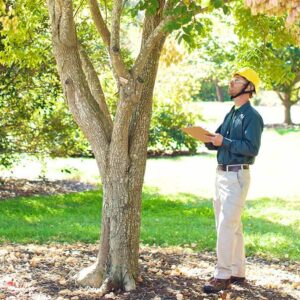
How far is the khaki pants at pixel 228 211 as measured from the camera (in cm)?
581

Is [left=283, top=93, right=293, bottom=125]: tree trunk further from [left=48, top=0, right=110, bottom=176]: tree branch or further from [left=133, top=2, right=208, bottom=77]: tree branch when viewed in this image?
[left=133, top=2, right=208, bottom=77]: tree branch

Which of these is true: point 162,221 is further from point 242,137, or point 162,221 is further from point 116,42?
point 116,42

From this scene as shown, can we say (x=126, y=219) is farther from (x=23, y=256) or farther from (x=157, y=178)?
(x=157, y=178)

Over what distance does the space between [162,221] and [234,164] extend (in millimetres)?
4712

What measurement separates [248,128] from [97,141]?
1364 mm

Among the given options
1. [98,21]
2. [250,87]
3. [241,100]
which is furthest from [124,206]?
[98,21]

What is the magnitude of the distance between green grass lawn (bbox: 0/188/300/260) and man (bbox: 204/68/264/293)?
2.24 meters

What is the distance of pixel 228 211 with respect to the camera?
5.81 m

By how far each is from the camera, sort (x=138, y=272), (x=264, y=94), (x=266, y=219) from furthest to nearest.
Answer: (x=264, y=94)
(x=266, y=219)
(x=138, y=272)

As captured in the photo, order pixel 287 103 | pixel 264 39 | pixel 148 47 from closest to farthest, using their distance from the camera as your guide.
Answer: pixel 148 47
pixel 264 39
pixel 287 103

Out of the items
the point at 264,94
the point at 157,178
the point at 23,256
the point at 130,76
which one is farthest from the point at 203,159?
the point at 264,94

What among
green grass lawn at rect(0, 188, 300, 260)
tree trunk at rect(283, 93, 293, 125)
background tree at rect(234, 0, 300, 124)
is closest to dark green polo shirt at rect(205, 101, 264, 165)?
background tree at rect(234, 0, 300, 124)

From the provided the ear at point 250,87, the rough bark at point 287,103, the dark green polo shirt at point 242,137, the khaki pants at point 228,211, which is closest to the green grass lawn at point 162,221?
the khaki pants at point 228,211

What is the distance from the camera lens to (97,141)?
19.7 ft
